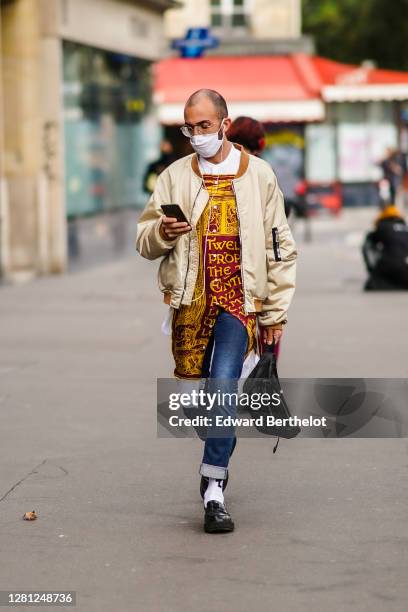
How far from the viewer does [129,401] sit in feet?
29.3

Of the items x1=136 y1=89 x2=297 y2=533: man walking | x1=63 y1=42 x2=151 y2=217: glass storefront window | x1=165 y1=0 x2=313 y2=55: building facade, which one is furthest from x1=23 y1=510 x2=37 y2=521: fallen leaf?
x1=165 y1=0 x2=313 y2=55: building facade

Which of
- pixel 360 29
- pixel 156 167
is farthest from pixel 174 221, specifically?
pixel 360 29

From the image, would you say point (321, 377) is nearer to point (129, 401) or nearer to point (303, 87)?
point (129, 401)

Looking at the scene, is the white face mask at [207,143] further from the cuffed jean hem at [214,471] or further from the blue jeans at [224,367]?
the cuffed jean hem at [214,471]

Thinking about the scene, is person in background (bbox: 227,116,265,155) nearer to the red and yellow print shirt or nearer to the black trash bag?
the black trash bag

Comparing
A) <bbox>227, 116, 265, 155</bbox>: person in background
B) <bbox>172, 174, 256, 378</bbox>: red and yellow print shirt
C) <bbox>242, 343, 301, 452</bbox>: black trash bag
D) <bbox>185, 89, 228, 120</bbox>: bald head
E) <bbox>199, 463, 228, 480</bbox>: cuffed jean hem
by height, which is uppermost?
<bbox>185, 89, 228, 120</bbox>: bald head

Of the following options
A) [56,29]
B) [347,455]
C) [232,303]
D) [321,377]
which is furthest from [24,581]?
[56,29]

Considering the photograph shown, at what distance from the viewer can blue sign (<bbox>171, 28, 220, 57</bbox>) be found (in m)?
23.3

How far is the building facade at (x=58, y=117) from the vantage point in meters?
18.0

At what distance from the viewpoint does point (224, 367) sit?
228 inches

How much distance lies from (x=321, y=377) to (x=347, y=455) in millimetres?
2341

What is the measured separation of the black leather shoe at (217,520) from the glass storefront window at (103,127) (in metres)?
14.1

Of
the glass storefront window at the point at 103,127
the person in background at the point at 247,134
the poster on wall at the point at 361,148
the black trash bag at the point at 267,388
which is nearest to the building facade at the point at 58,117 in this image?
the glass storefront window at the point at 103,127

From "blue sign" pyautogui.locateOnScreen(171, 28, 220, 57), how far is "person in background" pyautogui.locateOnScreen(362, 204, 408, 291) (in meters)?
8.24
